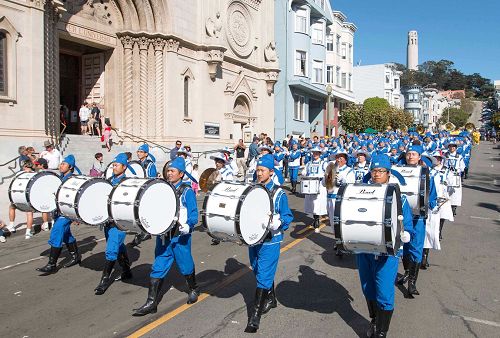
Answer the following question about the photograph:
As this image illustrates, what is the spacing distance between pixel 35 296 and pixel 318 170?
6717 mm

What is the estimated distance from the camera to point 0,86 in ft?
46.0

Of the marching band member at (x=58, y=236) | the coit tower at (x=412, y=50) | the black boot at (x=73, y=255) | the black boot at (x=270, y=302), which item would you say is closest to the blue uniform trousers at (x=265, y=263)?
the black boot at (x=270, y=302)

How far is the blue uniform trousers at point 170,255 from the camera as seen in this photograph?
226 inches

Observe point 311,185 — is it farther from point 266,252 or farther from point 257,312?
point 257,312

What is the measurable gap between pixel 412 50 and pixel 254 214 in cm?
15742

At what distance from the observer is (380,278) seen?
185 inches

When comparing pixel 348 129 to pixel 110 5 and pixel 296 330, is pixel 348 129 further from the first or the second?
pixel 296 330

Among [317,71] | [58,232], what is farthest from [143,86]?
[317,71]

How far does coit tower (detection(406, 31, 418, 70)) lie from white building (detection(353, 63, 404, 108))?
276 feet

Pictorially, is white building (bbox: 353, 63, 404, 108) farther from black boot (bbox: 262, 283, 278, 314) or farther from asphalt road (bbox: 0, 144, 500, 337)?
black boot (bbox: 262, 283, 278, 314)

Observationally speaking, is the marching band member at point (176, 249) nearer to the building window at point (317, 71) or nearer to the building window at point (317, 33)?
the building window at point (317, 71)

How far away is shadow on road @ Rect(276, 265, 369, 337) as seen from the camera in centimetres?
556

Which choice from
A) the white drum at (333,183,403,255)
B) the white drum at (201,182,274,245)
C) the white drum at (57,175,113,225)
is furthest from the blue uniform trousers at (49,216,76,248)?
the white drum at (333,183,403,255)

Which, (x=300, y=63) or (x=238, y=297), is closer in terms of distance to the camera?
(x=238, y=297)
